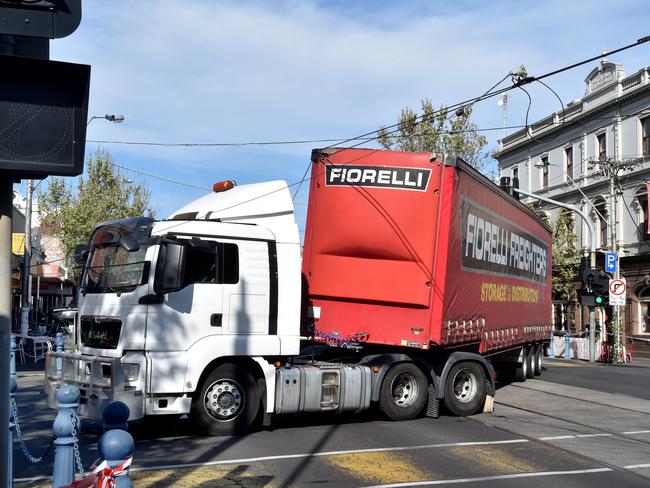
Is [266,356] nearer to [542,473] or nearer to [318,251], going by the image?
[318,251]

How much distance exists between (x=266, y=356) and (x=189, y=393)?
4.15 ft

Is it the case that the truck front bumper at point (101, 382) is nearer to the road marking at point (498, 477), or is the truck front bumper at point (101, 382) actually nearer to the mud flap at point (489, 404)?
the road marking at point (498, 477)

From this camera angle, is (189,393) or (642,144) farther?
(642,144)

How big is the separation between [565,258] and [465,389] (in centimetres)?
3262

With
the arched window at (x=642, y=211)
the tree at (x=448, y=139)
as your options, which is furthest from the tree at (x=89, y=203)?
the arched window at (x=642, y=211)

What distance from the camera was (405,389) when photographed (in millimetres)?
11594

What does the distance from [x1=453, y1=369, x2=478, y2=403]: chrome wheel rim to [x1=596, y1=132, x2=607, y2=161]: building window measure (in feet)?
101

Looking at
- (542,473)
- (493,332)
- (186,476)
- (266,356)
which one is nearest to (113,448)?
(186,476)

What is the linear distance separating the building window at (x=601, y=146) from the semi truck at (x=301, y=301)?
2913cm

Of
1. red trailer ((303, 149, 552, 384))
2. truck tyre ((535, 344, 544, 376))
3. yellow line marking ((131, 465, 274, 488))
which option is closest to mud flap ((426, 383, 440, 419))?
red trailer ((303, 149, 552, 384))

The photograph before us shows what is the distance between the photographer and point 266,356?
10203 mm

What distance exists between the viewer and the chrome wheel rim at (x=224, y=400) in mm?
9727

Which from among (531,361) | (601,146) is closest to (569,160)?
(601,146)

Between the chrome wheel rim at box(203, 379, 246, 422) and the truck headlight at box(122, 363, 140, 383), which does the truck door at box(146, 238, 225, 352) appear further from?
the chrome wheel rim at box(203, 379, 246, 422)
